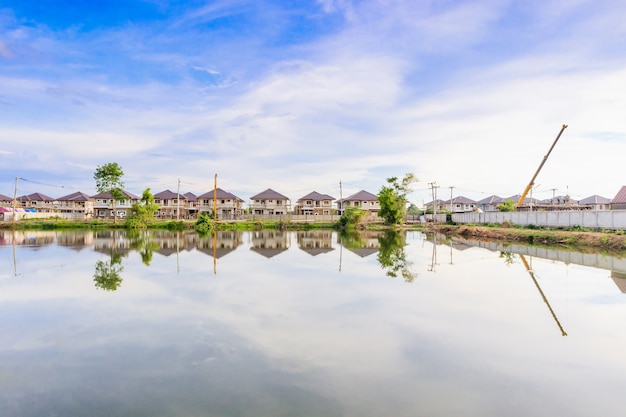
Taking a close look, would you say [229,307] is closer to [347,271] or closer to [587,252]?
[347,271]

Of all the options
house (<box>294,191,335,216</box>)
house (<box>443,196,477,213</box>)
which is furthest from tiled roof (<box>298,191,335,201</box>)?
house (<box>443,196,477,213</box>)

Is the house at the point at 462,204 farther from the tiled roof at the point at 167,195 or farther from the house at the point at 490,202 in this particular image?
the tiled roof at the point at 167,195

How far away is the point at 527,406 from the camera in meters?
4.85

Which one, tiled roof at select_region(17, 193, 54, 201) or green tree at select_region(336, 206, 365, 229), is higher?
tiled roof at select_region(17, 193, 54, 201)

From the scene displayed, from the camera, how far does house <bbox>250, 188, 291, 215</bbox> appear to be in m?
65.5

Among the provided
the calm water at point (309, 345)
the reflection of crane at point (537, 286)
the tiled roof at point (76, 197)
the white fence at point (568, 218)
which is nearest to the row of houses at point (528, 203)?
the white fence at point (568, 218)

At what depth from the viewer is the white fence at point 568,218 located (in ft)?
81.9

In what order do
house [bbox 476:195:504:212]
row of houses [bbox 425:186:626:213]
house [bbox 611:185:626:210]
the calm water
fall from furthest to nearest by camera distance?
house [bbox 476:195:504:212]
row of houses [bbox 425:186:626:213]
house [bbox 611:185:626:210]
the calm water

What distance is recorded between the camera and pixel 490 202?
253 ft

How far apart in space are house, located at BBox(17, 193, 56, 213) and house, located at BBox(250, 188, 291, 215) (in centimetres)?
4640

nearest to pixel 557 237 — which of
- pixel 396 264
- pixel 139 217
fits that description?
pixel 396 264

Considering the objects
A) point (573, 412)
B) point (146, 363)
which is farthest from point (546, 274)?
point (146, 363)

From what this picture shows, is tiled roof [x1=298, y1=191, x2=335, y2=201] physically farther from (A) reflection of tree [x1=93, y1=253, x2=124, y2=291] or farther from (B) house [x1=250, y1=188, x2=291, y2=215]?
(A) reflection of tree [x1=93, y1=253, x2=124, y2=291]

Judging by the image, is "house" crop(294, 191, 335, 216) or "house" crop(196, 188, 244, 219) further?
"house" crop(294, 191, 335, 216)
